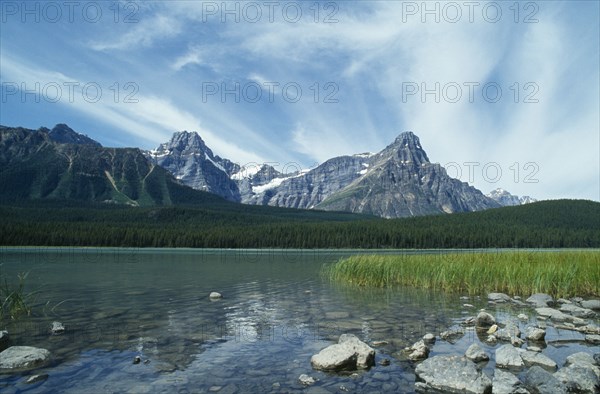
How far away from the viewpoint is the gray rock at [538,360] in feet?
41.4

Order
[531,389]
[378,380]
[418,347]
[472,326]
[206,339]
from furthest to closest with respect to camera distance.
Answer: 1. [472,326]
2. [206,339]
3. [418,347]
4. [378,380]
5. [531,389]

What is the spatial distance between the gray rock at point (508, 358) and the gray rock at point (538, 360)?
0.30 metres

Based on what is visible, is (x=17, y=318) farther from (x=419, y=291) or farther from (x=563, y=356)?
(x=419, y=291)

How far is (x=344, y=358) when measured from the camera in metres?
12.9

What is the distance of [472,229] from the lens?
196 m

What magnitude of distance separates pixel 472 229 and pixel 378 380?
202 m

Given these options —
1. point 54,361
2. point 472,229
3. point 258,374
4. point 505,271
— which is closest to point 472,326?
point 258,374

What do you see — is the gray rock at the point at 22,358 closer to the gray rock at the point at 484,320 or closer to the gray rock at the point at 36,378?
the gray rock at the point at 36,378

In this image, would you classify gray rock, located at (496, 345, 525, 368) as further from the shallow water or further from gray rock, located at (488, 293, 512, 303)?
gray rock, located at (488, 293, 512, 303)

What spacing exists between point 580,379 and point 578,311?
12731 millimetres

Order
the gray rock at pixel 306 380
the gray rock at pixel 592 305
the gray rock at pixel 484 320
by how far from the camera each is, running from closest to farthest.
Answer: the gray rock at pixel 306 380
the gray rock at pixel 484 320
the gray rock at pixel 592 305

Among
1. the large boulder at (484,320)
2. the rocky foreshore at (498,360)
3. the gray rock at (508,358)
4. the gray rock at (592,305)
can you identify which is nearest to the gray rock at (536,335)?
the rocky foreshore at (498,360)

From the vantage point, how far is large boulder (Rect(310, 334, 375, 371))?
42.0ft

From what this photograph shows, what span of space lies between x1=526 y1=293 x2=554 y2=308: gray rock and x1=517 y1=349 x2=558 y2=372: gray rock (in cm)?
1187
